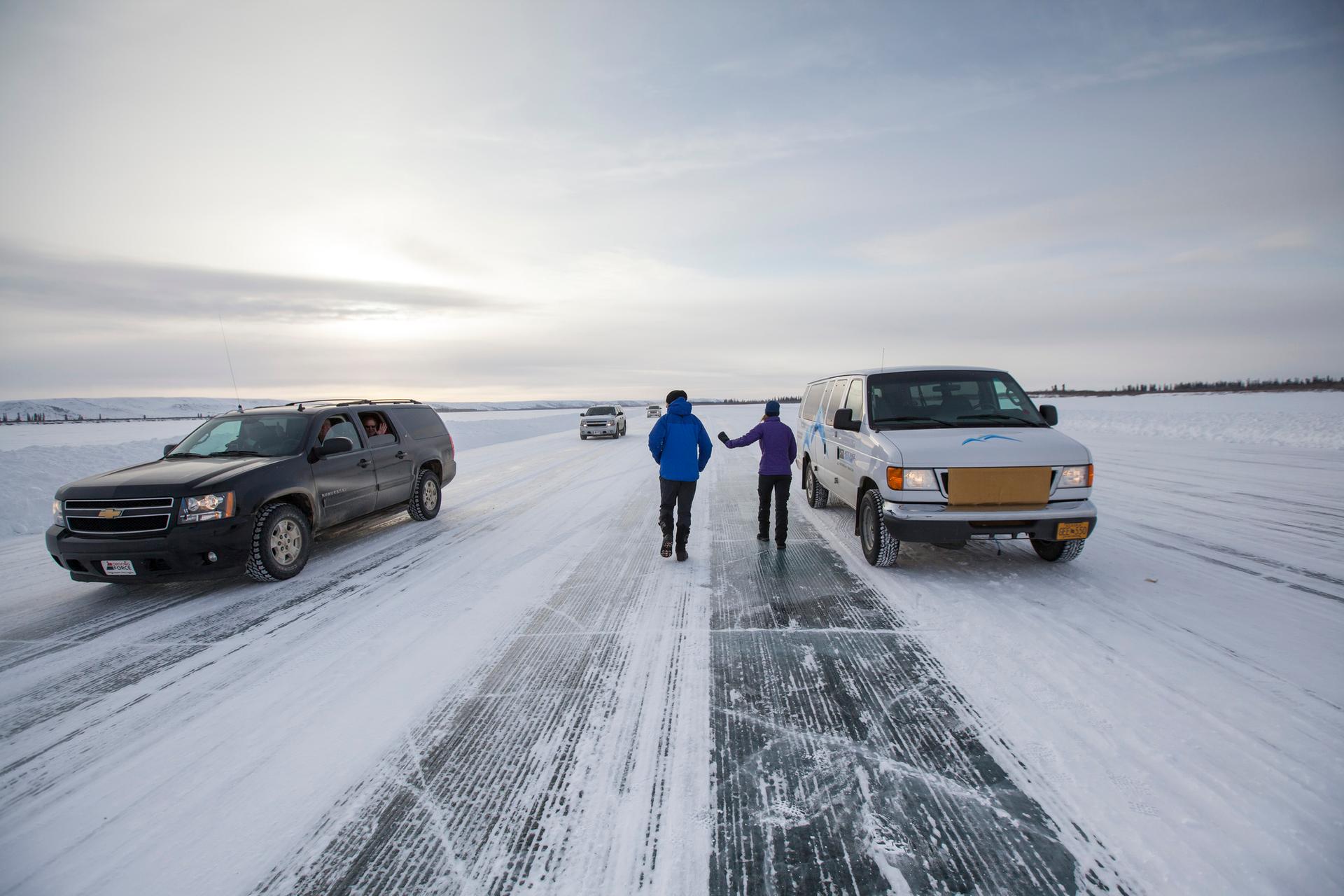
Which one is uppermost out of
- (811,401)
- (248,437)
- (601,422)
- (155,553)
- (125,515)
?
(811,401)

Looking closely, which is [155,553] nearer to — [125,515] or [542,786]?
[125,515]

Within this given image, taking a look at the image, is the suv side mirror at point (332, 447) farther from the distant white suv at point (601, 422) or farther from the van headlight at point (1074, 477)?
the distant white suv at point (601, 422)

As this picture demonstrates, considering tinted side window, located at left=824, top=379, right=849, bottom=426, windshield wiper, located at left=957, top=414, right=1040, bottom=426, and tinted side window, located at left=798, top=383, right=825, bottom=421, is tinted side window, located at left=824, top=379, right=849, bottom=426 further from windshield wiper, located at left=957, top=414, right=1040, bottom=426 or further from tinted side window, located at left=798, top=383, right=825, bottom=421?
windshield wiper, located at left=957, top=414, right=1040, bottom=426

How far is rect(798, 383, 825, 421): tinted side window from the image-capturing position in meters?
9.05

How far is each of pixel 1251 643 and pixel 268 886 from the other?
19.0 feet

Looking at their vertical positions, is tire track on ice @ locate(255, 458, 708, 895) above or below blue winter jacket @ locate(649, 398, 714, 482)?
below

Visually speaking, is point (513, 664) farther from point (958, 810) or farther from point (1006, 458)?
point (1006, 458)

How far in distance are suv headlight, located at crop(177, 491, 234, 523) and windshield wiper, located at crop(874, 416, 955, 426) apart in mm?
6494

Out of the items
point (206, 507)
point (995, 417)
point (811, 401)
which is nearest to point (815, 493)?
point (811, 401)

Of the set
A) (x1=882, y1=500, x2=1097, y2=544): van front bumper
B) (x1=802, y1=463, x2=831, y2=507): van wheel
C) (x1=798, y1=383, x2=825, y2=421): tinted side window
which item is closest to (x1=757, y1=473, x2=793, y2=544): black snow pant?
(x1=882, y1=500, x2=1097, y2=544): van front bumper

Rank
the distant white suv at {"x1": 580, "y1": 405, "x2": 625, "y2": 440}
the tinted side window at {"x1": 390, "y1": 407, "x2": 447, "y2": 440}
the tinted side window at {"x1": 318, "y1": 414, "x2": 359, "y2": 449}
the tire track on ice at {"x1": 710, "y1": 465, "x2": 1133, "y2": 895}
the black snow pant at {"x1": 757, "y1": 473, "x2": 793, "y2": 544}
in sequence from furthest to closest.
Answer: the distant white suv at {"x1": 580, "y1": 405, "x2": 625, "y2": 440} → the tinted side window at {"x1": 390, "y1": 407, "x2": 447, "y2": 440} → the tinted side window at {"x1": 318, "y1": 414, "x2": 359, "y2": 449} → the black snow pant at {"x1": 757, "y1": 473, "x2": 793, "y2": 544} → the tire track on ice at {"x1": 710, "y1": 465, "x2": 1133, "y2": 895}

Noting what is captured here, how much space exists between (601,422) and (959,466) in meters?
19.4

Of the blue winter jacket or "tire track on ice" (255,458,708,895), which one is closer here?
"tire track on ice" (255,458,708,895)

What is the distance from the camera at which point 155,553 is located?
4914 millimetres
